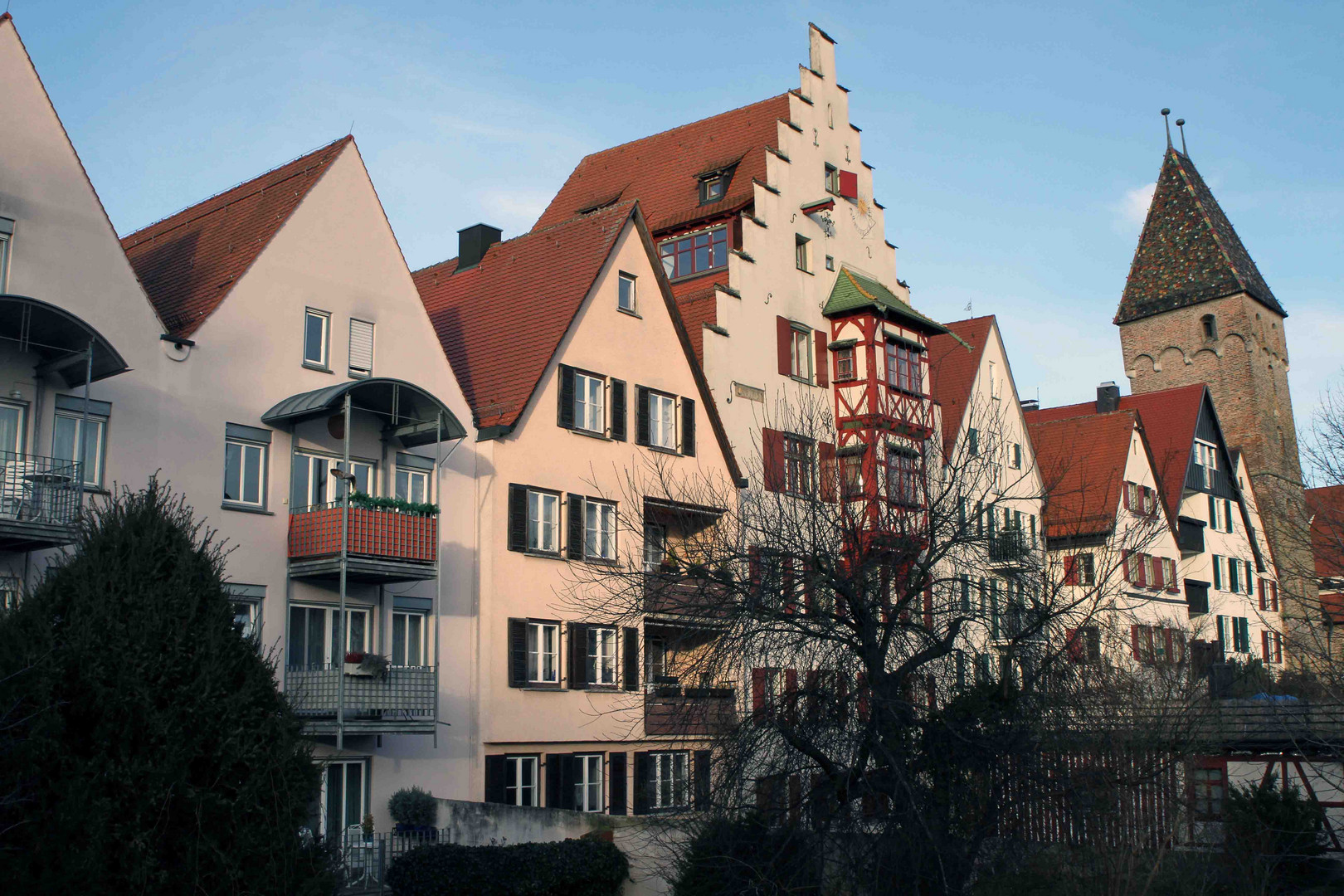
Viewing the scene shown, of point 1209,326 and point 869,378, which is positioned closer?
point 869,378

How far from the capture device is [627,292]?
34.2 m

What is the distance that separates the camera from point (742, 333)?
37.6 metres

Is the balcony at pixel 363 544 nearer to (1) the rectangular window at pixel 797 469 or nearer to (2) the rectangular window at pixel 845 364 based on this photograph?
(1) the rectangular window at pixel 797 469

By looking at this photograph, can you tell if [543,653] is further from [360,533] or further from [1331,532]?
[1331,532]

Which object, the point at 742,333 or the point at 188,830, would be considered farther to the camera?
the point at 742,333

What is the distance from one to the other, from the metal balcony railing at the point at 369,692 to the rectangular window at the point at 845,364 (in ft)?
57.3

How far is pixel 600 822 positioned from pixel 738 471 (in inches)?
495

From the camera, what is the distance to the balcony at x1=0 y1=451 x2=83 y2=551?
2070 cm

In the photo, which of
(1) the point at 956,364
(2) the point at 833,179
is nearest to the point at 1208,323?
(1) the point at 956,364

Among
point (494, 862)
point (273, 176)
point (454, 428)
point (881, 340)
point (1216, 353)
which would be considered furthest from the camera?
point (1216, 353)

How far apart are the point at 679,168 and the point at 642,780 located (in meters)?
20.3

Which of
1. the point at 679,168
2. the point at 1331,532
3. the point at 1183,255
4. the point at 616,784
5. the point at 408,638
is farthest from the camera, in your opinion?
the point at 1183,255

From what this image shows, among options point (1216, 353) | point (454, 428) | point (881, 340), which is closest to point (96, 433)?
point (454, 428)

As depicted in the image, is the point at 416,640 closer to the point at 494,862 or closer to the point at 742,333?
the point at 494,862
